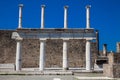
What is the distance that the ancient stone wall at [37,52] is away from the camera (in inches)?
1259

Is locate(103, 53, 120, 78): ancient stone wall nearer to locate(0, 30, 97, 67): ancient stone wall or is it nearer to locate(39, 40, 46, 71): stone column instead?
locate(39, 40, 46, 71): stone column

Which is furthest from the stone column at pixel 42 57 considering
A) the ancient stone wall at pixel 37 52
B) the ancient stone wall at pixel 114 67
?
the ancient stone wall at pixel 114 67

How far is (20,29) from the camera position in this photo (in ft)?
79.9

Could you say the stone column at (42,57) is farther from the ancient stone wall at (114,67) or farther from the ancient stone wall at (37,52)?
the ancient stone wall at (114,67)

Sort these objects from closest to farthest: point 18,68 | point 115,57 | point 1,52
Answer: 1. point 115,57
2. point 18,68
3. point 1,52

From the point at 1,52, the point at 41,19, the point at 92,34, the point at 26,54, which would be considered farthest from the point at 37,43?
the point at 92,34

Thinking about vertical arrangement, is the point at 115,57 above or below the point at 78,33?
below

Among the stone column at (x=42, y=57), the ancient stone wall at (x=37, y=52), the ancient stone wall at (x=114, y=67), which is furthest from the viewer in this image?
the ancient stone wall at (x=37, y=52)

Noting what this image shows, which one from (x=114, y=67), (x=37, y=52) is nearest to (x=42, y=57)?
(x=37, y=52)

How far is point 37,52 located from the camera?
32.5m

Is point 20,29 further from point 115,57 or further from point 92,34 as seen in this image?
point 115,57

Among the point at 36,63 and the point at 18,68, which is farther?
the point at 36,63

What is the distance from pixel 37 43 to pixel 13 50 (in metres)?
3.06

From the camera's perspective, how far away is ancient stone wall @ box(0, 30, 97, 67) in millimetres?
31969
